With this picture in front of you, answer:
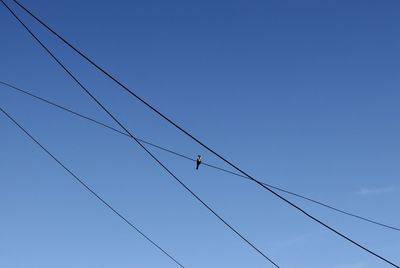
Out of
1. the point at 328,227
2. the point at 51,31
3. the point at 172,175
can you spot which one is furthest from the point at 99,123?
the point at 328,227

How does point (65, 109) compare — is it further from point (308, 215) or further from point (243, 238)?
point (308, 215)

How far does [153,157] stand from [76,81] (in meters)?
2.63

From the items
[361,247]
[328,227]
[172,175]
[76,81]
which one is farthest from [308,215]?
[76,81]

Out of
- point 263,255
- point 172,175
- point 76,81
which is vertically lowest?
point 263,255

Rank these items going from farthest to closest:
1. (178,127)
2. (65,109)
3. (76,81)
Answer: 1. (65,109)
2. (76,81)
3. (178,127)

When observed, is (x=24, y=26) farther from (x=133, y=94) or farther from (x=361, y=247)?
(x=361, y=247)

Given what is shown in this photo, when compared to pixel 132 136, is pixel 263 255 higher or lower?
lower

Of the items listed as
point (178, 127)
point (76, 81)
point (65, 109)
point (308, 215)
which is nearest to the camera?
point (178, 127)

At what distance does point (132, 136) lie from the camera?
43.0 feet

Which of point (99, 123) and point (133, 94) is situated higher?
point (99, 123)

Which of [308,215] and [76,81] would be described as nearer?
[308,215]

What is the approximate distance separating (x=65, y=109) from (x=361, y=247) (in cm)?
862

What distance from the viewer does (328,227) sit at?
479 inches

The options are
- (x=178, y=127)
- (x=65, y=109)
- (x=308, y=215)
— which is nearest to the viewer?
(x=178, y=127)
